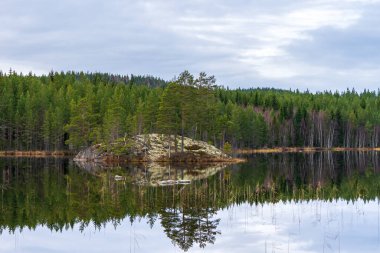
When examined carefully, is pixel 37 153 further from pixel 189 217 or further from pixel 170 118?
pixel 189 217

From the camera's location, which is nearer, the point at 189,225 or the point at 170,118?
the point at 189,225

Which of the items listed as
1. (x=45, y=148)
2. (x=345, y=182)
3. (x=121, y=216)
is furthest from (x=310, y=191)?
(x=45, y=148)

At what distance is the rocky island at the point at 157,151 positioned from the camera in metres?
95.2

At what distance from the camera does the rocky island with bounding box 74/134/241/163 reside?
95.2 m

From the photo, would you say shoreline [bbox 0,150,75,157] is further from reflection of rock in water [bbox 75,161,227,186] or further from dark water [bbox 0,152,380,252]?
dark water [bbox 0,152,380,252]

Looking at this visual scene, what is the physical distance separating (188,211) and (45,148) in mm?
103581

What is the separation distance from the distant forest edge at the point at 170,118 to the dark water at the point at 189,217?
164 ft

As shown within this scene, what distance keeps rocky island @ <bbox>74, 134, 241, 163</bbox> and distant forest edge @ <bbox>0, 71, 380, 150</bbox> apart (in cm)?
306

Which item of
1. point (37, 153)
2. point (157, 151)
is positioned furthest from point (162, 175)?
point (37, 153)

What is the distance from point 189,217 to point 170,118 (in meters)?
65.4

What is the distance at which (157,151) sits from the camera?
97438mm

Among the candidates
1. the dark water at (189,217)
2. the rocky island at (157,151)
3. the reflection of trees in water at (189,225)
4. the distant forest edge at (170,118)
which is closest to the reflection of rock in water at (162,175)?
the dark water at (189,217)

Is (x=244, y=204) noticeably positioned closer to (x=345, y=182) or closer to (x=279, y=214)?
(x=279, y=214)

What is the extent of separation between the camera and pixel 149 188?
47000 mm
